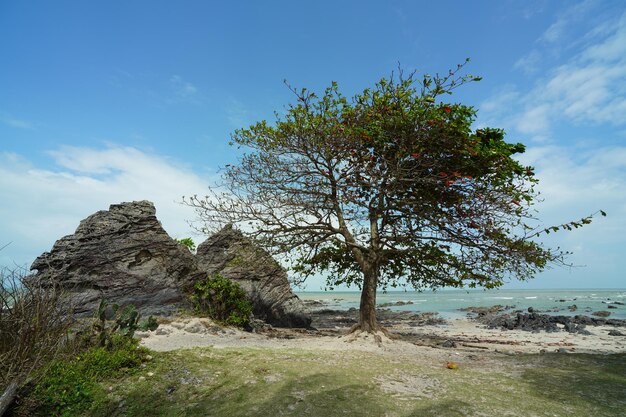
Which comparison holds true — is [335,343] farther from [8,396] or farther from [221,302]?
[8,396]

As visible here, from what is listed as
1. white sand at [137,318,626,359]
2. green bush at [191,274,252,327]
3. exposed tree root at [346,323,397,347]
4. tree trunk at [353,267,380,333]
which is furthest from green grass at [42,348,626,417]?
green bush at [191,274,252,327]

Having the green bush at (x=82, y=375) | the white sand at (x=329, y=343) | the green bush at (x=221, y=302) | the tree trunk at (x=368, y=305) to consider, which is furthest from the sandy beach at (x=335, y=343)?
the green bush at (x=82, y=375)

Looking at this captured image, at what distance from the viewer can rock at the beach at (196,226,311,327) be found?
17.7 meters

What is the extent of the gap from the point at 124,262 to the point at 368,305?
10.1m

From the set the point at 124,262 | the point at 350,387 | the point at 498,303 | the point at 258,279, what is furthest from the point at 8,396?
the point at 498,303

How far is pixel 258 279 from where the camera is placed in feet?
58.8

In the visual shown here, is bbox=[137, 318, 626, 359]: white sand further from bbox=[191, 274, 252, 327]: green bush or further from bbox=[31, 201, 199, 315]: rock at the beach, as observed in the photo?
bbox=[31, 201, 199, 315]: rock at the beach

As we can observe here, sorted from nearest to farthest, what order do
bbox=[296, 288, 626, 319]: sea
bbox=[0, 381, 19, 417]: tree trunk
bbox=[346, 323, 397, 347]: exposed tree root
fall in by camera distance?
1. bbox=[0, 381, 19, 417]: tree trunk
2. bbox=[346, 323, 397, 347]: exposed tree root
3. bbox=[296, 288, 626, 319]: sea

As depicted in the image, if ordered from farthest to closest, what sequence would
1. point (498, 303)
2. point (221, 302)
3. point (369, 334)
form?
point (498, 303), point (221, 302), point (369, 334)

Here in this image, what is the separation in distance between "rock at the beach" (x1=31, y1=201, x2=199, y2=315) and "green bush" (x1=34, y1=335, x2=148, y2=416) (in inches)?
266

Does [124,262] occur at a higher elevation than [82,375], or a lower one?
higher

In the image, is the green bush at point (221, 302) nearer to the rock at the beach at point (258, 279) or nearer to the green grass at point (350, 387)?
the rock at the beach at point (258, 279)

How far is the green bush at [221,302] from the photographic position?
15469mm

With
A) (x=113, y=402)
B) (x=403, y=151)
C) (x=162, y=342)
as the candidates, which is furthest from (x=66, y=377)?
(x=403, y=151)
